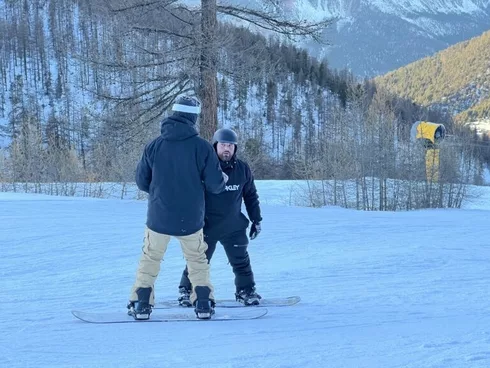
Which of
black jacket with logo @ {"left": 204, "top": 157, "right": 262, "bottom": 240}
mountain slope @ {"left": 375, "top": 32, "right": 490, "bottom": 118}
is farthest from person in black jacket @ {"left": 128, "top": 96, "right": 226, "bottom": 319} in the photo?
mountain slope @ {"left": 375, "top": 32, "right": 490, "bottom": 118}

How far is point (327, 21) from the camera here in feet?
37.5

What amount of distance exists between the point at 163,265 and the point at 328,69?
8858cm

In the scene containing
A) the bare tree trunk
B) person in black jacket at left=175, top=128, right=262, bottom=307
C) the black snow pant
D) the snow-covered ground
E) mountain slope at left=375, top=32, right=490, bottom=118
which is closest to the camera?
the snow-covered ground

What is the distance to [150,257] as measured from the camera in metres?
4.04

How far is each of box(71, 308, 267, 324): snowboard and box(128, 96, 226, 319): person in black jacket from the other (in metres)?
0.15

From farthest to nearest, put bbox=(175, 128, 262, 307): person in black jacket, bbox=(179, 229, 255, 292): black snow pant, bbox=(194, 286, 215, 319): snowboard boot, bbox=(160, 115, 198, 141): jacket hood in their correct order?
bbox=(179, 229, 255, 292): black snow pant, bbox=(175, 128, 262, 307): person in black jacket, bbox=(194, 286, 215, 319): snowboard boot, bbox=(160, 115, 198, 141): jacket hood

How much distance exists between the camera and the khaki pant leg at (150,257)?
3.98 meters

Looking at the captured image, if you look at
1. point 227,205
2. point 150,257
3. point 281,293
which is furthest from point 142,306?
point 281,293

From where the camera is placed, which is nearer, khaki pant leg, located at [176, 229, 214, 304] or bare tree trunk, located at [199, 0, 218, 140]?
khaki pant leg, located at [176, 229, 214, 304]

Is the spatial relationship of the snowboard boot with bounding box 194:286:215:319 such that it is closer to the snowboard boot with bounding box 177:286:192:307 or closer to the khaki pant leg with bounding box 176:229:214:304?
the khaki pant leg with bounding box 176:229:214:304

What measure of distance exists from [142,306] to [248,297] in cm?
99

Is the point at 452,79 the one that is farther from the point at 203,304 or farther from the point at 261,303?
the point at 203,304

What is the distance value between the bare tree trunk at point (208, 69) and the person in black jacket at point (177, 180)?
22.2ft

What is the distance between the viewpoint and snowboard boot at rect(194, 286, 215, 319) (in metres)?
4.12
